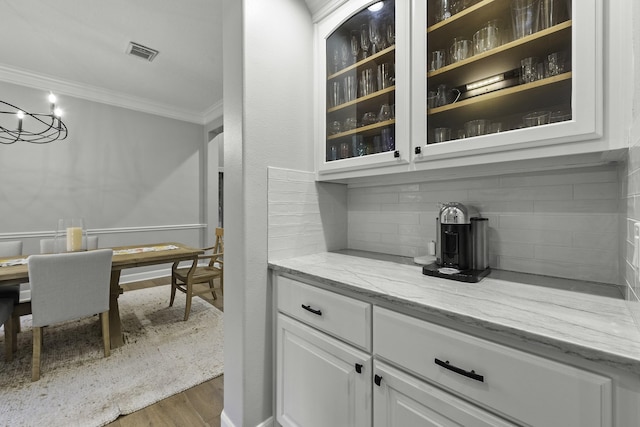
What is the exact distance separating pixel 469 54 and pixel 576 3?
353 mm

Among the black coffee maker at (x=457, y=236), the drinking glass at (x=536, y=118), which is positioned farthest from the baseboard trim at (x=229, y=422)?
the drinking glass at (x=536, y=118)

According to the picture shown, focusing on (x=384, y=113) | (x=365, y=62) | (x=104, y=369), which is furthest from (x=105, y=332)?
(x=365, y=62)

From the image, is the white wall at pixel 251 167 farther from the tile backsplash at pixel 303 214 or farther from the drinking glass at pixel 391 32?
the drinking glass at pixel 391 32

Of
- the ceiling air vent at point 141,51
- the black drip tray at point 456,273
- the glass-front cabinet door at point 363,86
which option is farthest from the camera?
the ceiling air vent at point 141,51

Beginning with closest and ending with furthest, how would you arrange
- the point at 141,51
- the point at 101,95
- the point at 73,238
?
1. the point at 73,238
2. the point at 141,51
3. the point at 101,95

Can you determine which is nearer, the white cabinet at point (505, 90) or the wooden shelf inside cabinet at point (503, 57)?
the white cabinet at point (505, 90)

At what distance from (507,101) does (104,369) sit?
114 inches

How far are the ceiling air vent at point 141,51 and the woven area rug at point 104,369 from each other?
279 centimetres

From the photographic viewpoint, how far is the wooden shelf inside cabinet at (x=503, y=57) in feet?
2.97

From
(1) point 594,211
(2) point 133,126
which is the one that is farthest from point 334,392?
(2) point 133,126

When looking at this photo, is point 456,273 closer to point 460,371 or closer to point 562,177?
point 460,371

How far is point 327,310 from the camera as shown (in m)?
1.13

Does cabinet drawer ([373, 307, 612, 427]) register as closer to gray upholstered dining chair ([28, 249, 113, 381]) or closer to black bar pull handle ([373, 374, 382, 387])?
black bar pull handle ([373, 374, 382, 387])

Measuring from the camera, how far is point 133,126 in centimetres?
415
